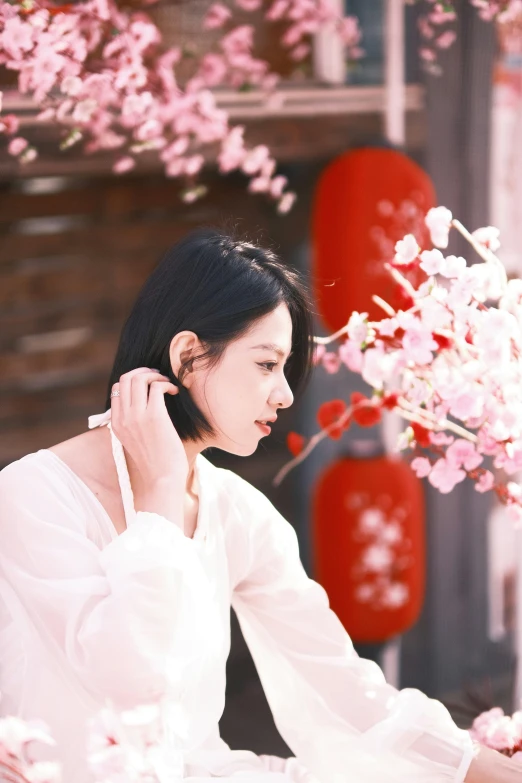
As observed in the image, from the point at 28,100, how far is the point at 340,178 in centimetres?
116

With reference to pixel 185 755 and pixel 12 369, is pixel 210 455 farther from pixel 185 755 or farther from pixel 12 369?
pixel 185 755

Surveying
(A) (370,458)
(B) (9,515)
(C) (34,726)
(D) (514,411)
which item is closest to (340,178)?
(A) (370,458)

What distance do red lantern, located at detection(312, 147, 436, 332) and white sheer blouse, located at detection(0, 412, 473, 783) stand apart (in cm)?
164

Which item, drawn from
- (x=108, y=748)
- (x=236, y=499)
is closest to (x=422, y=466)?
(x=236, y=499)

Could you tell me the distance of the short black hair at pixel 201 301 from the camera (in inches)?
78.5

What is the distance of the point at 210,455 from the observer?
14.5 ft

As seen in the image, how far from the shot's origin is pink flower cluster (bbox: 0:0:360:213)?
2.48 m

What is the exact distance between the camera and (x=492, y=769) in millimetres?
2082

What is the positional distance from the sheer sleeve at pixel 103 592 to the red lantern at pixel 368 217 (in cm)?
212

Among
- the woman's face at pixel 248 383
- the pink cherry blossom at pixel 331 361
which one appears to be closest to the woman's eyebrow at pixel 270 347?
the woman's face at pixel 248 383

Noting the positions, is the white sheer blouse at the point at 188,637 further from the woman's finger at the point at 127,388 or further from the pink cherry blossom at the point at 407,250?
the pink cherry blossom at the point at 407,250

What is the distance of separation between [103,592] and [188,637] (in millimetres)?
170

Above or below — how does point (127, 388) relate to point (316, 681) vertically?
above

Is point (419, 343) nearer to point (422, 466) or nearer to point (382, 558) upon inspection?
point (422, 466)
